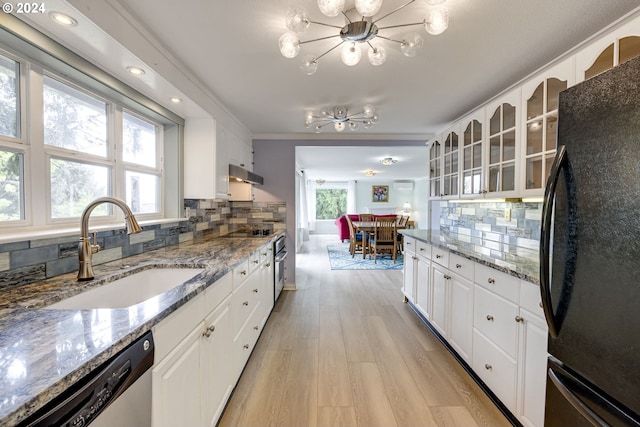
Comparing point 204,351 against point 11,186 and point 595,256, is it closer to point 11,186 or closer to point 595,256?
point 11,186

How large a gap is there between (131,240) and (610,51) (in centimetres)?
303

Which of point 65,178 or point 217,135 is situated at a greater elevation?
point 217,135

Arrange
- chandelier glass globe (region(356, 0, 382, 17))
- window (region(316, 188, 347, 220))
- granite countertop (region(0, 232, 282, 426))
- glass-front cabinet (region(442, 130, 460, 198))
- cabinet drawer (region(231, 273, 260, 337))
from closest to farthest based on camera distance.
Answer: granite countertop (region(0, 232, 282, 426))
chandelier glass globe (region(356, 0, 382, 17))
cabinet drawer (region(231, 273, 260, 337))
glass-front cabinet (region(442, 130, 460, 198))
window (region(316, 188, 347, 220))

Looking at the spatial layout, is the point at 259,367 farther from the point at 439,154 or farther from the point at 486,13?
the point at 439,154

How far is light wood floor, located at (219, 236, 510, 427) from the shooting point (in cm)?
155

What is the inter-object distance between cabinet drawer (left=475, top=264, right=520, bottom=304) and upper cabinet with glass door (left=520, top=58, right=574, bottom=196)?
649 millimetres

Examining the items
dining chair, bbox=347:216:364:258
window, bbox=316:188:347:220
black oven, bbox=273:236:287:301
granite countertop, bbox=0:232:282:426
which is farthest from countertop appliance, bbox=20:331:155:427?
window, bbox=316:188:347:220

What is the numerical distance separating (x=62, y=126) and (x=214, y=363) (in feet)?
5.04

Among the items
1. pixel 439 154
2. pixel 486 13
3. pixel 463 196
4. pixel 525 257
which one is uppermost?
pixel 486 13

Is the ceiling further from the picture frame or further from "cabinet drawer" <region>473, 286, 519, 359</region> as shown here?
the picture frame

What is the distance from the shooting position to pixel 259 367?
200 cm

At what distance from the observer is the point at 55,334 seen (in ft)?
2.42

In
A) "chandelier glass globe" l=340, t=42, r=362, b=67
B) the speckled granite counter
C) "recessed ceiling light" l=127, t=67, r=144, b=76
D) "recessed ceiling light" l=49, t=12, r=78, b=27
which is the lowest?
the speckled granite counter

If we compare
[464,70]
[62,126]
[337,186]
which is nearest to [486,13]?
[464,70]
